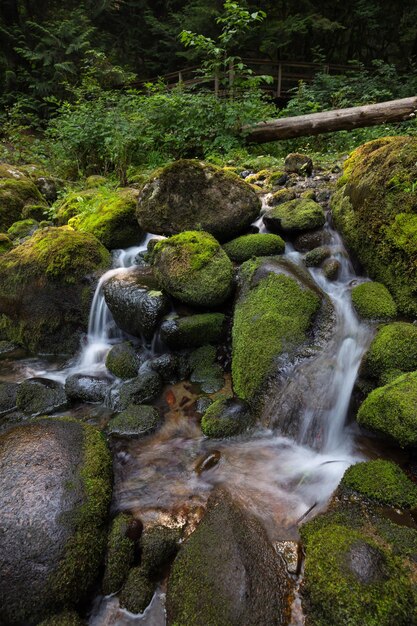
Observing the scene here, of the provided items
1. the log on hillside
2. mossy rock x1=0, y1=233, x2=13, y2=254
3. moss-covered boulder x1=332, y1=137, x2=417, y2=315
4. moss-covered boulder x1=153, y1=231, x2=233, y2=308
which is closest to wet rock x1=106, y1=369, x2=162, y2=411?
moss-covered boulder x1=153, y1=231, x2=233, y2=308

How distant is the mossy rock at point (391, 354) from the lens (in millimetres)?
3289

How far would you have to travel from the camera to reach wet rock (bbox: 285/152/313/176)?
739 cm

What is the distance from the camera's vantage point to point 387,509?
8.42ft

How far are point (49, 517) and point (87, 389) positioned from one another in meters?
2.03

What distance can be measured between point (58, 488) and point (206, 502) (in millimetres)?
1127

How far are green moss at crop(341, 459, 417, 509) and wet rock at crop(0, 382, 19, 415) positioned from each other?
3.70m

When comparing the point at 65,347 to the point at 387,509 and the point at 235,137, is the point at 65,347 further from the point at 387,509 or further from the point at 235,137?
the point at 235,137

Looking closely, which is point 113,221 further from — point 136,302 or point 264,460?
point 264,460

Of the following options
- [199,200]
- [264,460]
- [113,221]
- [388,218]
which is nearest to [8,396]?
[264,460]

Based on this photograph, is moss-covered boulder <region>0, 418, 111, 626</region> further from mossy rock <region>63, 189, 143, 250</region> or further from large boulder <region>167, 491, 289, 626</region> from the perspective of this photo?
mossy rock <region>63, 189, 143, 250</region>

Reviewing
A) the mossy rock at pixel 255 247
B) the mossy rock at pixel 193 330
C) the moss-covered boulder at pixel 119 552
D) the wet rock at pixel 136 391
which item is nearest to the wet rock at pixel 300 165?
the mossy rock at pixel 255 247

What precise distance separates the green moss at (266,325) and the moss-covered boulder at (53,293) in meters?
2.57

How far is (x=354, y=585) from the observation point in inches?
77.4

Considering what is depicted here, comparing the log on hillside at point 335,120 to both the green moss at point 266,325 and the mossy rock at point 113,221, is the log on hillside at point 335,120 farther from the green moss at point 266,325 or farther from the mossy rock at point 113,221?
the green moss at point 266,325
